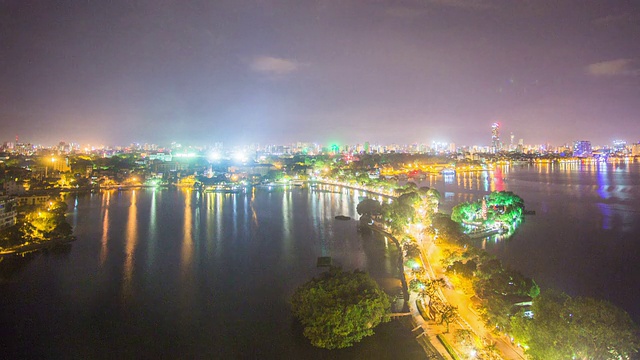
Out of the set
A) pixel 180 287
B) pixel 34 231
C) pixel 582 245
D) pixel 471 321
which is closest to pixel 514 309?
pixel 471 321

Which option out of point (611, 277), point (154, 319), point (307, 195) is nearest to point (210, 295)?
point (154, 319)

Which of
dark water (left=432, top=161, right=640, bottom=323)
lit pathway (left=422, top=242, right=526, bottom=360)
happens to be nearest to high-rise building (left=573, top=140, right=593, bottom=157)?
dark water (left=432, top=161, right=640, bottom=323)

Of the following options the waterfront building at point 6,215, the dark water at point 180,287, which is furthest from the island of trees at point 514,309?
the waterfront building at point 6,215

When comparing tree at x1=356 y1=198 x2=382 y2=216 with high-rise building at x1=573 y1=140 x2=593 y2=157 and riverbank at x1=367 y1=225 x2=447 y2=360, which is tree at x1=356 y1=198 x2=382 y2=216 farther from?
high-rise building at x1=573 y1=140 x2=593 y2=157

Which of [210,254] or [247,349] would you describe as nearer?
[247,349]

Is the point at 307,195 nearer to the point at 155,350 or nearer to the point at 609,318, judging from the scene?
the point at 155,350

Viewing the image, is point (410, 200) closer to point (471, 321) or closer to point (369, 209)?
Result: point (369, 209)

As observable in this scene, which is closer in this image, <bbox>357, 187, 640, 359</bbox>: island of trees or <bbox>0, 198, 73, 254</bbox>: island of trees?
<bbox>357, 187, 640, 359</bbox>: island of trees
